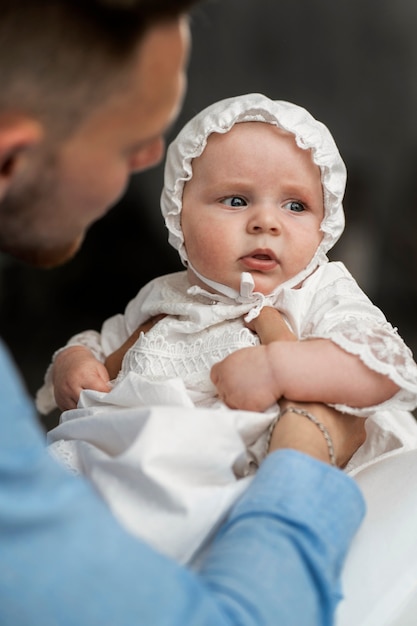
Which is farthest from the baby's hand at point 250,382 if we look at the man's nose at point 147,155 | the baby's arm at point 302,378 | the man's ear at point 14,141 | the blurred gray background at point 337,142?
the blurred gray background at point 337,142

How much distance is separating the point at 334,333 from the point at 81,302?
1.92 meters

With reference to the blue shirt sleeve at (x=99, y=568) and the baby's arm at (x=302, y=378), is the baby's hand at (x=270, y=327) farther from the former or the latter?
the blue shirt sleeve at (x=99, y=568)

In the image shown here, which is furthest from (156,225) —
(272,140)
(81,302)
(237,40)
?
(272,140)

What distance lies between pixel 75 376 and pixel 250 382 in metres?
0.30

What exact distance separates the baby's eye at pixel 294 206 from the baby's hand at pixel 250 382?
0.79 ft

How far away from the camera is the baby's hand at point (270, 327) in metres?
0.99

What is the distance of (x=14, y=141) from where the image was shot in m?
Result: 0.64

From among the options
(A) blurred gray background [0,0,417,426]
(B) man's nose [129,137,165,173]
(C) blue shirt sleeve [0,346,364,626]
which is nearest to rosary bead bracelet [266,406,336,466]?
(C) blue shirt sleeve [0,346,364,626]

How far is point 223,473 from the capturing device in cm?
82

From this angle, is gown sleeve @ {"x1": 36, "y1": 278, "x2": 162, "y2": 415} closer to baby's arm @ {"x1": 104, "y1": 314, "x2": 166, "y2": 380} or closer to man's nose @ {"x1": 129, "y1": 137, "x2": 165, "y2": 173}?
baby's arm @ {"x1": 104, "y1": 314, "x2": 166, "y2": 380}

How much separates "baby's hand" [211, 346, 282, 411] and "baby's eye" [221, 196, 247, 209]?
24 centimetres

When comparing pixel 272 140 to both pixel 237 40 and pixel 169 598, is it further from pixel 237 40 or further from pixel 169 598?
pixel 237 40

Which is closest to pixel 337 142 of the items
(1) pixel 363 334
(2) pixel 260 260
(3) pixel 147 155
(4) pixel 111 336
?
(4) pixel 111 336

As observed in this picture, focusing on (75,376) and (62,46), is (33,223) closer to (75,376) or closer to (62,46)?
(62,46)
